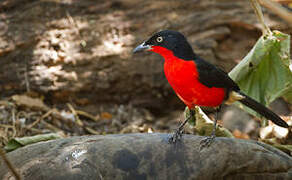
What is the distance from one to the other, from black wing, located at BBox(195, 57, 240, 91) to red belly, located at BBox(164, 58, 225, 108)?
0.13 ft

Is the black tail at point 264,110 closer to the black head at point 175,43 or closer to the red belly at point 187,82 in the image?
the red belly at point 187,82

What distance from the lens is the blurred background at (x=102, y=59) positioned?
5.11 meters

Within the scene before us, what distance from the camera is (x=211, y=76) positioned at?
3.23m

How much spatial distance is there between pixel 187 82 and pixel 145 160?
0.72m

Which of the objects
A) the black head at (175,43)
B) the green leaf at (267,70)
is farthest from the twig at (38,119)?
the green leaf at (267,70)

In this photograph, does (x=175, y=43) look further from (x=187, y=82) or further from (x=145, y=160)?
(x=145, y=160)

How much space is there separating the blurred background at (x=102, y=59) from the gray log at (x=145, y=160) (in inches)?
64.3

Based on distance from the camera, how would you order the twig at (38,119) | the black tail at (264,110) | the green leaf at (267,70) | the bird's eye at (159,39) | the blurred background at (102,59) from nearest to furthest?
the bird's eye at (159,39) → the black tail at (264,110) → the green leaf at (267,70) → the twig at (38,119) → the blurred background at (102,59)

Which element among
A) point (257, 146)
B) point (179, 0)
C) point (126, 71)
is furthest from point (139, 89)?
point (257, 146)

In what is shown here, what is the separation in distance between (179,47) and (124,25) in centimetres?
239

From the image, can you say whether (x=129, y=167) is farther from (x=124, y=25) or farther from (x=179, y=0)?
(x=179, y=0)

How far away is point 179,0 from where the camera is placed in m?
5.76

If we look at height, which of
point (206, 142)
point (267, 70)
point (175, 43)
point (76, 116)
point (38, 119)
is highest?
point (175, 43)

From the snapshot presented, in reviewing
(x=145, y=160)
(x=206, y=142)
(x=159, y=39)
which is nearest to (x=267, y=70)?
(x=206, y=142)
